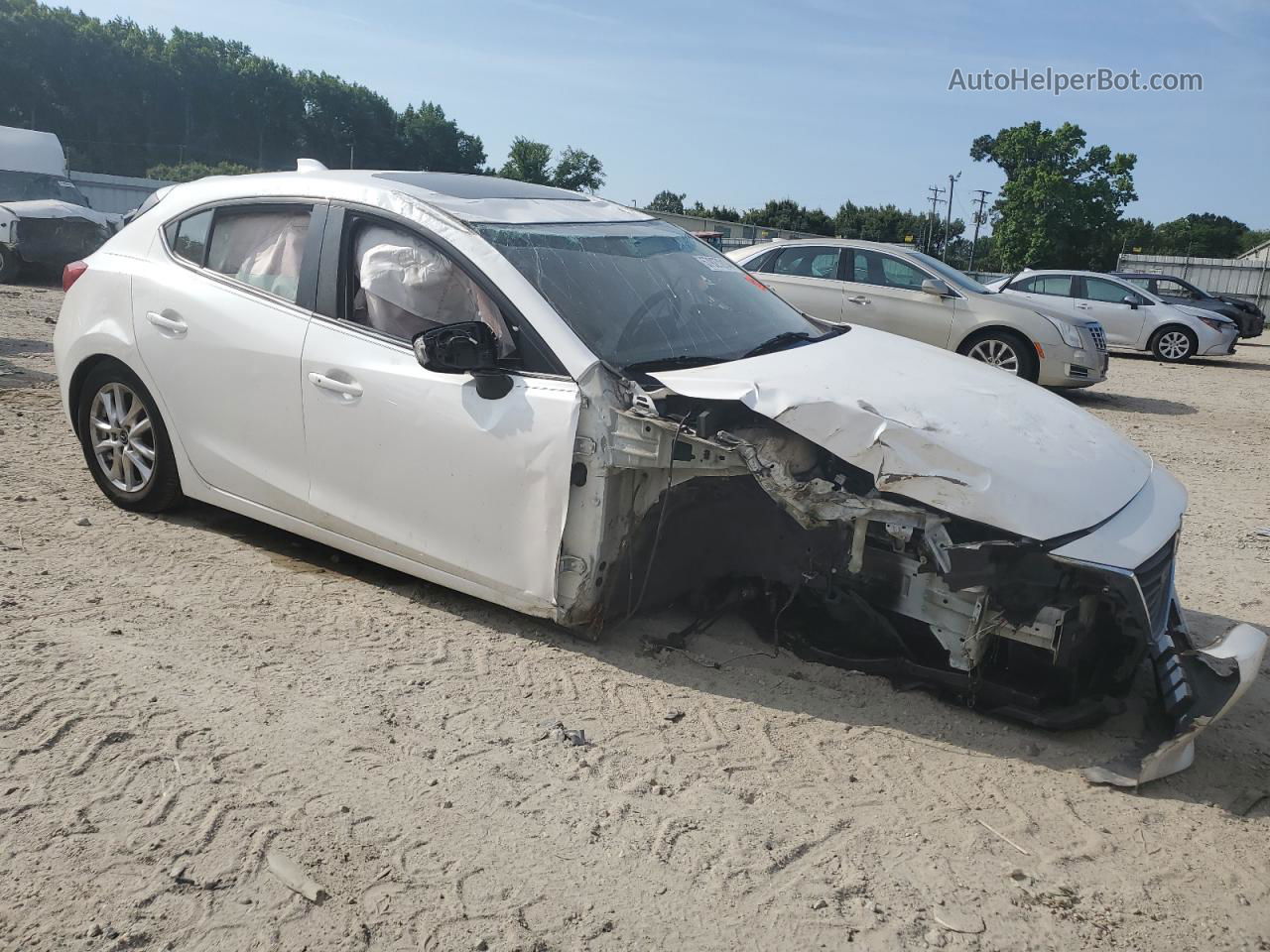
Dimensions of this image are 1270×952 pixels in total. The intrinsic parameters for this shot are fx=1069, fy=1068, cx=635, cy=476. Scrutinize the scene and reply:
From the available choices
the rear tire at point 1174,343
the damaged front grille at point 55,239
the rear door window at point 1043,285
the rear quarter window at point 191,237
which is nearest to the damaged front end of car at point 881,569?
the rear quarter window at point 191,237

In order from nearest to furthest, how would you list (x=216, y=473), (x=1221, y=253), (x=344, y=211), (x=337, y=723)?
(x=337, y=723)
(x=344, y=211)
(x=216, y=473)
(x=1221, y=253)

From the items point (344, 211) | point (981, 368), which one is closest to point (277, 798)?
point (344, 211)

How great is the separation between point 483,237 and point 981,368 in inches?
85.4

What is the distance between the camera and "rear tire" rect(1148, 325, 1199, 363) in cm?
1800

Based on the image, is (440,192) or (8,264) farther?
(8,264)

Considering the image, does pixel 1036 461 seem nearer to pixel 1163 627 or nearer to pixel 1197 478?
pixel 1163 627

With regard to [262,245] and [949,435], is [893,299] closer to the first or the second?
[262,245]

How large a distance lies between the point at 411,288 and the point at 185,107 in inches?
3541

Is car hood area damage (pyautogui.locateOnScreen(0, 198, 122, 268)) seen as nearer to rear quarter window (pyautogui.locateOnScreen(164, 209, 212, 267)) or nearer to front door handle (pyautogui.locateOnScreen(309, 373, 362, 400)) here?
rear quarter window (pyautogui.locateOnScreen(164, 209, 212, 267))

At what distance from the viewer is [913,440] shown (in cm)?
349

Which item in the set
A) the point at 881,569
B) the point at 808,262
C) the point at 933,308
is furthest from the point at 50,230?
the point at 881,569

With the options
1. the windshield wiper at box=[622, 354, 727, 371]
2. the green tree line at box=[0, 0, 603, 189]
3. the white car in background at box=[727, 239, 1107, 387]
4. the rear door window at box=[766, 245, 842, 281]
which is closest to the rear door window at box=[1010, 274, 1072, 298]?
the white car in background at box=[727, 239, 1107, 387]

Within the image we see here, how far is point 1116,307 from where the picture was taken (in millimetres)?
17984

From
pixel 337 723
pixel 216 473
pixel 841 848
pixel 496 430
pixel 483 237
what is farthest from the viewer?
pixel 216 473
